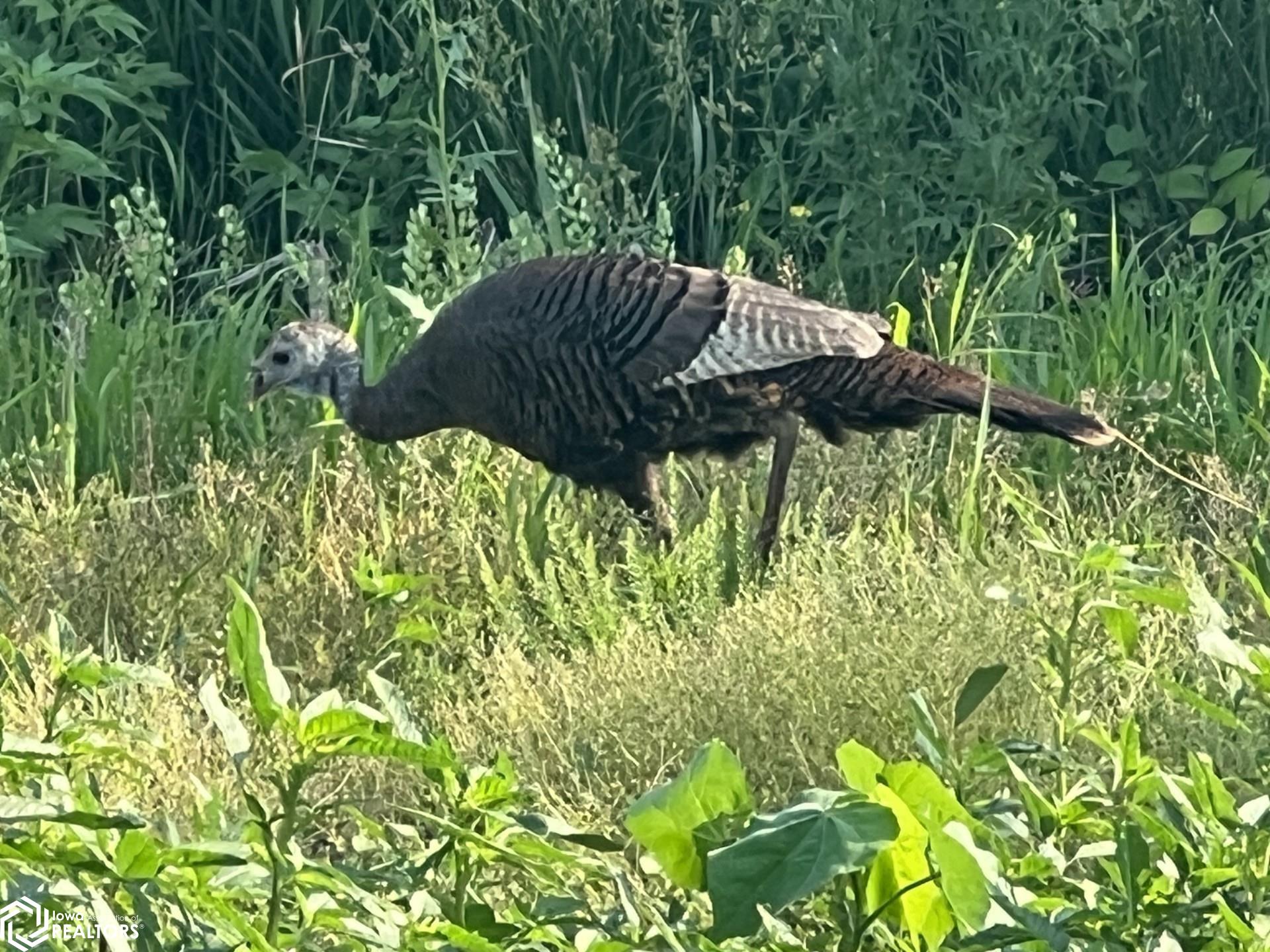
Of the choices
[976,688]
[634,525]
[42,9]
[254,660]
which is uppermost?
[254,660]

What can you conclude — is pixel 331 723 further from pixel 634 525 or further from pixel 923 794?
pixel 634 525

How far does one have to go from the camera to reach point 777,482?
4.83m

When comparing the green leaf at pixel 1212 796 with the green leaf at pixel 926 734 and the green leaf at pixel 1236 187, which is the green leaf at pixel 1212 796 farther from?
the green leaf at pixel 1236 187

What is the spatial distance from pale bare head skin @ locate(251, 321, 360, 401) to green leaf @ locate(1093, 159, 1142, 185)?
248 cm

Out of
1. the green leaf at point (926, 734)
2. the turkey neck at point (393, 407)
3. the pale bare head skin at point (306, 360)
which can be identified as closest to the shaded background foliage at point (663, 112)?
the pale bare head skin at point (306, 360)

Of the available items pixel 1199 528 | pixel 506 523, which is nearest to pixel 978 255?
pixel 1199 528

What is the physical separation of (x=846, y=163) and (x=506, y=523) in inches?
77.4

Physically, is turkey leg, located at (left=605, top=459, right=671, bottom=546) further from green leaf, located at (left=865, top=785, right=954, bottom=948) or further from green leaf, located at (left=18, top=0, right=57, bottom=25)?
green leaf, located at (left=865, top=785, right=954, bottom=948)

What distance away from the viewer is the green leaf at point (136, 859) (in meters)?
1.98

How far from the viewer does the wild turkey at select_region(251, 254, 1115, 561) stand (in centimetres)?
481

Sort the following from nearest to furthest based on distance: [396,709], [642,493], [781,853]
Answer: [781,853]
[396,709]
[642,493]

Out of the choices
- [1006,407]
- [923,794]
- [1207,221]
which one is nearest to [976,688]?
[923,794]
